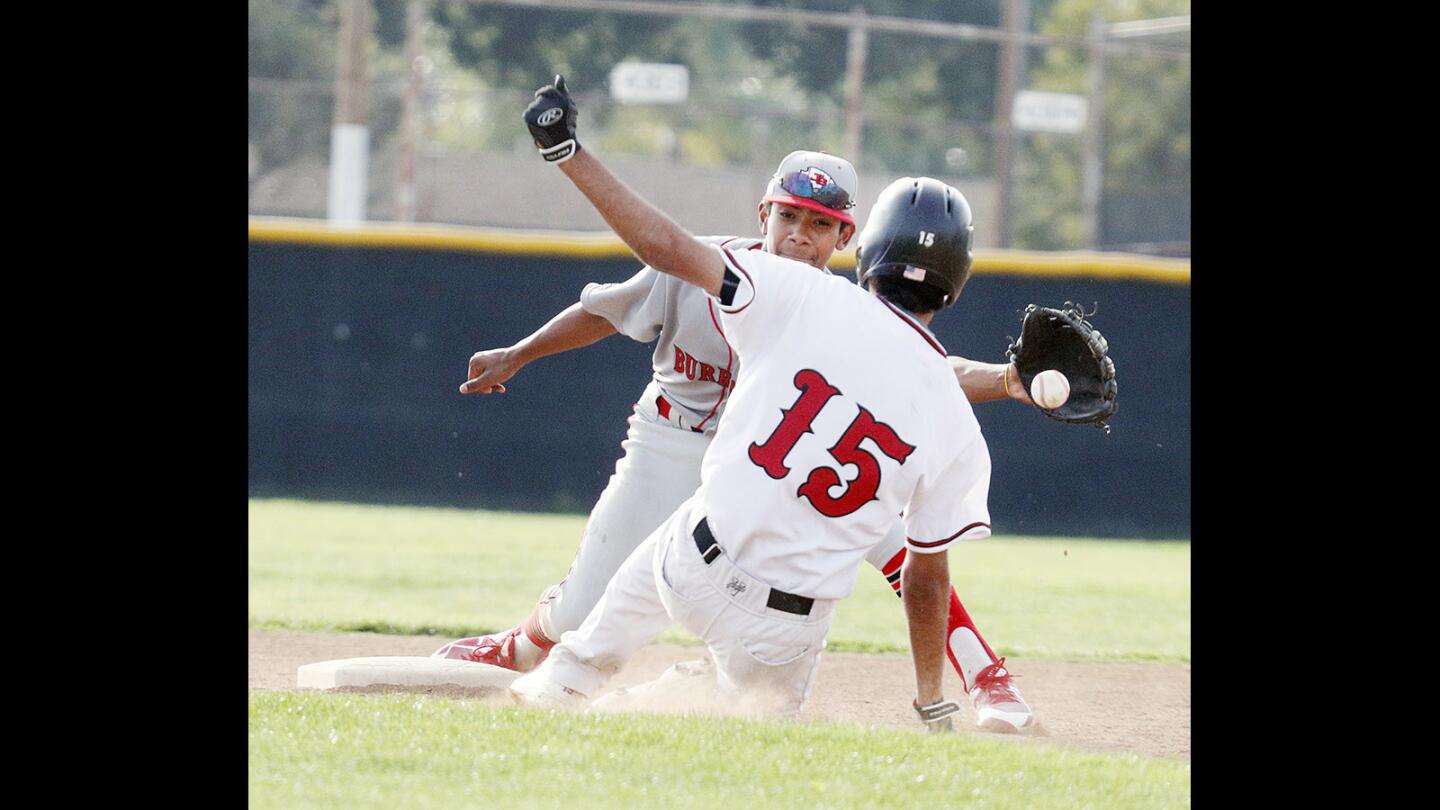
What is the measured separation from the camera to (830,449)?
4.06 meters

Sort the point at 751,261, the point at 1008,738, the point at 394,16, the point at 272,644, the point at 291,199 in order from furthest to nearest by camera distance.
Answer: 1. the point at 394,16
2. the point at 291,199
3. the point at 272,644
4. the point at 1008,738
5. the point at 751,261

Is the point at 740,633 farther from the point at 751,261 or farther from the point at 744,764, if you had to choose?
the point at 751,261

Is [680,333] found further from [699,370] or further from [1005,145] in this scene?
[1005,145]

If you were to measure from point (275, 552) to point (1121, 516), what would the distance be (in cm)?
643

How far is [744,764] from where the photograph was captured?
3.74 metres

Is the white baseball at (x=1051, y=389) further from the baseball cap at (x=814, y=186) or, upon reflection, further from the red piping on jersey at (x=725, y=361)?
the red piping on jersey at (x=725, y=361)

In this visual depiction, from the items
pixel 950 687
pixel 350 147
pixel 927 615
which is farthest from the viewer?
pixel 350 147

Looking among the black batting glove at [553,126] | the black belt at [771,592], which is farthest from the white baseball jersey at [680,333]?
the black batting glove at [553,126]

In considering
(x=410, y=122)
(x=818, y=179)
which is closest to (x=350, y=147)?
(x=410, y=122)

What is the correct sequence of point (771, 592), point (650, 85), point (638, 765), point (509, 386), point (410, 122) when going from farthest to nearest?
1. point (650, 85)
2. point (410, 122)
3. point (509, 386)
4. point (771, 592)
5. point (638, 765)

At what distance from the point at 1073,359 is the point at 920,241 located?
26.7 inches

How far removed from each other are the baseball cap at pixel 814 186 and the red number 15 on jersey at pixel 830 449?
101cm

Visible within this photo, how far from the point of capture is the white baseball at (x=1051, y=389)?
15.2 ft

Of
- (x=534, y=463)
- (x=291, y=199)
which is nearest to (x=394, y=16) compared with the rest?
(x=291, y=199)
